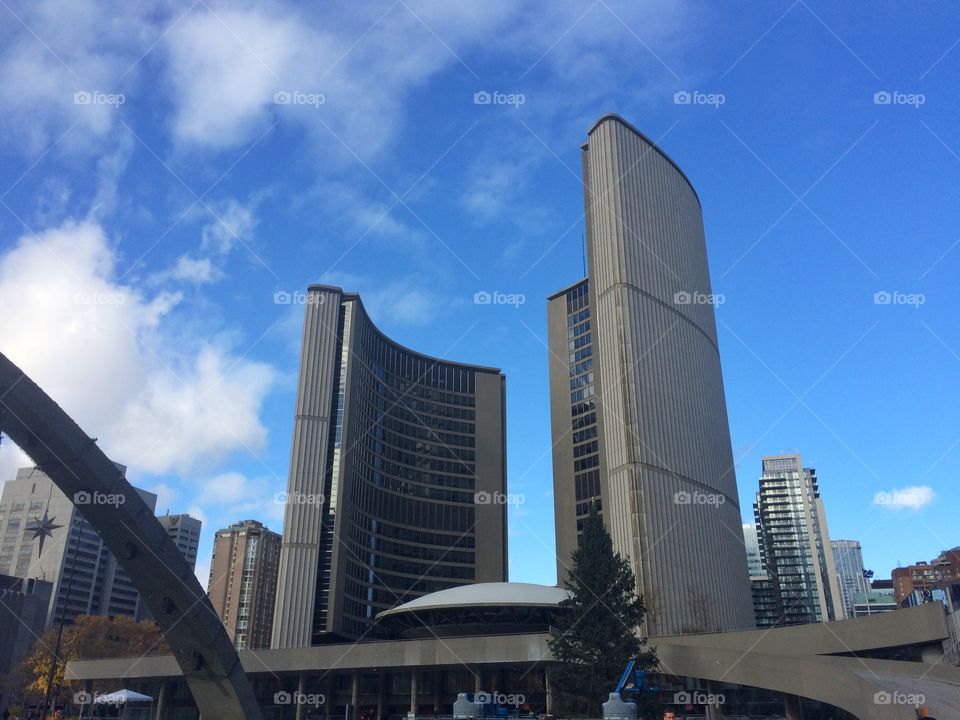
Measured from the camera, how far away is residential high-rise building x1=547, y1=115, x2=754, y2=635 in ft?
211

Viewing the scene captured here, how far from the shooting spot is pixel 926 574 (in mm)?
147750

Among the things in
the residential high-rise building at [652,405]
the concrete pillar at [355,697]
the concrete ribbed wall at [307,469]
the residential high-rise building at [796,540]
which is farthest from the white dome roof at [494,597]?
the residential high-rise building at [796,540]

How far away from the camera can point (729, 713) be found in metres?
44.5

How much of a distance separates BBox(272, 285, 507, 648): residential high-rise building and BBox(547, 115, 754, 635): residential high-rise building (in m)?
25.1

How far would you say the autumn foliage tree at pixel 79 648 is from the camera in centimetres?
7181

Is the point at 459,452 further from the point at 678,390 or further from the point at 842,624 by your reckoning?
the point at 842,624

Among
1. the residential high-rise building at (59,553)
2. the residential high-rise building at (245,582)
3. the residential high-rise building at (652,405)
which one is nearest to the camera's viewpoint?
the residential high-rise building at (652,405)

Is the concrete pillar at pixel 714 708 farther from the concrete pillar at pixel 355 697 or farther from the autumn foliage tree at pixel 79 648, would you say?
the autumn foliage tree at pixel 79 648

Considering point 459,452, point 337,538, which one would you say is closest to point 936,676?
point 337,538

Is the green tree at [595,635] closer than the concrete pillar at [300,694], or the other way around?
the green tree at [595,635]

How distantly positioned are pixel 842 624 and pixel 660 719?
15.0 meters

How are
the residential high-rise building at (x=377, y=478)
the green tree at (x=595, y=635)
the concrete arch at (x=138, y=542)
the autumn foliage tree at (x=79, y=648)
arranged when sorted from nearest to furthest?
the concrete arch at (x=138, y=542) < the green tree at (x=595, y=635) < the autumn foliage tree at (x=79, y=648) < the residential high-rise building at (x=377, y=478)

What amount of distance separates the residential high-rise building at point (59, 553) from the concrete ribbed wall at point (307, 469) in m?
88.3

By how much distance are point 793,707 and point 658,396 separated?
35244 mm
